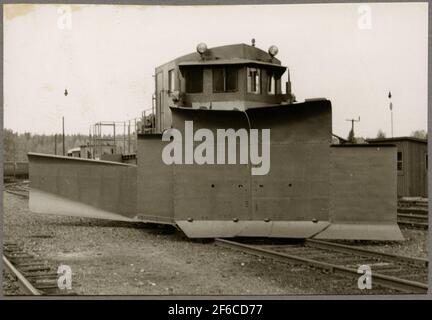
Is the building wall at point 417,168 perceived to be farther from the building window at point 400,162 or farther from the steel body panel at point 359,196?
the steel body panel at point 359,196

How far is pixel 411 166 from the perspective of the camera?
19.2 metres

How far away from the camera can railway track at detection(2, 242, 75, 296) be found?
6.87 m

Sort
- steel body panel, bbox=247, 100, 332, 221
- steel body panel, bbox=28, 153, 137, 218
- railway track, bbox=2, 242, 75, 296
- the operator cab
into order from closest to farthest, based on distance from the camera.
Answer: railway track, bbox=2, 242, 75, 296
steel body panel, bbox=247, 100, 332, 221
the operator cab
steel body panel, bbox=28, 153, 137, 218

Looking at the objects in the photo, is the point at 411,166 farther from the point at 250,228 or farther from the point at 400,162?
the point at 250,228

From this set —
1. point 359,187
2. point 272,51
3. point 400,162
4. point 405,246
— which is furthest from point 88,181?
point 400,162

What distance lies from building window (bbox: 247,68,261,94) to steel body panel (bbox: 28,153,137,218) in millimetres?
2996

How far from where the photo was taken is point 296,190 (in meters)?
9.43

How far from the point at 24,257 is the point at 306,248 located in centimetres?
518

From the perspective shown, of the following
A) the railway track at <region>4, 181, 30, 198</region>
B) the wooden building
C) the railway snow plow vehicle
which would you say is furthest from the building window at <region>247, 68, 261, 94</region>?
the railway track at <region>4, 181, 30, 198</region>

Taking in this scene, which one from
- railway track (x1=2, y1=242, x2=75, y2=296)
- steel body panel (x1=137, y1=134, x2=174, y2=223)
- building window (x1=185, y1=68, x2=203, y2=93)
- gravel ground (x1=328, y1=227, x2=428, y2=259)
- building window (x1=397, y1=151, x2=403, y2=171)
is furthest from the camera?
building window (x1=397, y1=151, x2=403, y2=171)

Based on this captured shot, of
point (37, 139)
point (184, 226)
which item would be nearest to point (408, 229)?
point (184, 226)

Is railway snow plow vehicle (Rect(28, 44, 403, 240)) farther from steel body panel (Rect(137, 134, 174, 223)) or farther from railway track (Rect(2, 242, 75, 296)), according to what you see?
railway track (Rect(2, 242, 75, 296))

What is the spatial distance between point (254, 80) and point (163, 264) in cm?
453
